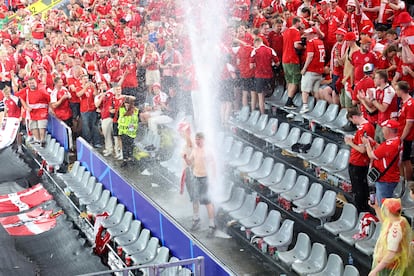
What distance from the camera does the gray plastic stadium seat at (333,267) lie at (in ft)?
27.8

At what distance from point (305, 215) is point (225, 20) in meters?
7.53

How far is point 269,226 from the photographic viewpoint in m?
10.3

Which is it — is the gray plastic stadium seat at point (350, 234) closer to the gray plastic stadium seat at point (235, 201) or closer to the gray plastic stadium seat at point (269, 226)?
the gray plastic stadium seat at point (269, 226)

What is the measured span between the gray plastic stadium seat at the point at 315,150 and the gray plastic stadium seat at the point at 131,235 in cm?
282

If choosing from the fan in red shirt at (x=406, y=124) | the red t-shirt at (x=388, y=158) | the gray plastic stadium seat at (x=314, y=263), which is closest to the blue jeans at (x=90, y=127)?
the fan in red shirt at (x=406, y=124)

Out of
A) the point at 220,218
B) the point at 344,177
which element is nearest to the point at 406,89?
the point at 344,177

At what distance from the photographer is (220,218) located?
11375 millimetres

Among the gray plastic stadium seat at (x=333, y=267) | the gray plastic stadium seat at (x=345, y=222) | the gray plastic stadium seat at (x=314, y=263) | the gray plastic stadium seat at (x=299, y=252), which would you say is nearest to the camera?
the gray plastic stadium seat at (x=333, y=267)

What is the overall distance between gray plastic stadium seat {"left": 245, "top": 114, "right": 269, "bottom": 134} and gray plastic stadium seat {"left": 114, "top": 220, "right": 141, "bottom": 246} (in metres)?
3.46

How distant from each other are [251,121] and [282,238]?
436 cm

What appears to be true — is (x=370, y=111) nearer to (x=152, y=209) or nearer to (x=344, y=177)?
(x=344, y=177)

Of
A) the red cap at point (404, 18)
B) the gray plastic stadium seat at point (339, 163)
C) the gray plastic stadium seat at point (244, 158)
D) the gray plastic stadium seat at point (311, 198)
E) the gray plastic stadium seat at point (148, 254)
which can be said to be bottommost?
the gray plastic stadium seat at point (148, 254)

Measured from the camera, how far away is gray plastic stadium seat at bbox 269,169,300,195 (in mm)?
11211

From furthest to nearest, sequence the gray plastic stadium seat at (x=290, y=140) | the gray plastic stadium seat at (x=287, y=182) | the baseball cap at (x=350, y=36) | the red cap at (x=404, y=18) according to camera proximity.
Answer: the gray plastic stadium seat at (x=290, y=140), the baseball cap at (x=350, y=36), the red cap at (x=404, y=18), the gray plastic stadium seat at (x=287, y=182)
